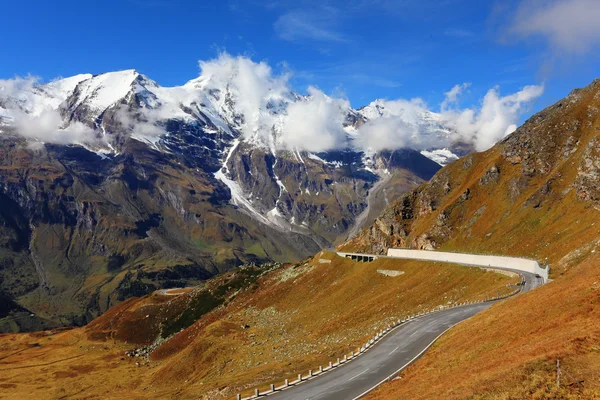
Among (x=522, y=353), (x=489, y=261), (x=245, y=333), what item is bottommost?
(x=245, y=333)

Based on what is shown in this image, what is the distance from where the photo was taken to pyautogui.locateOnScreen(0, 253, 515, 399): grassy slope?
2995 inches

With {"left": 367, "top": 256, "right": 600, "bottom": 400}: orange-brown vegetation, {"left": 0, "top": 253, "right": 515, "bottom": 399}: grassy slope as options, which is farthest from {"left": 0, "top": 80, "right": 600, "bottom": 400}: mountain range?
{"left": 0, "top": 253, "right": 515, "bottom": 399}: grassy slope

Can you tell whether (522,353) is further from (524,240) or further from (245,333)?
(245,333)

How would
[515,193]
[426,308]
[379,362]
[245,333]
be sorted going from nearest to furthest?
[379,362]
[426,308]
[245,333]
[515,193]

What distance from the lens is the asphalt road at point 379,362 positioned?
4097 centimetres

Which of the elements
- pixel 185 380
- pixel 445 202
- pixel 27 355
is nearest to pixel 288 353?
pixel 185 380

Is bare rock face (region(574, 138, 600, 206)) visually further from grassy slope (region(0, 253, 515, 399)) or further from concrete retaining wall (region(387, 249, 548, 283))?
grassy slope (region(0, 253, 515, 399))

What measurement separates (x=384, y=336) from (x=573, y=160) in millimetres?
91121

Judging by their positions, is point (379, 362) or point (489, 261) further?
point (489, 261)

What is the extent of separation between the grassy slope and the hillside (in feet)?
→ 63.0

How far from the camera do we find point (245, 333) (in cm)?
10500

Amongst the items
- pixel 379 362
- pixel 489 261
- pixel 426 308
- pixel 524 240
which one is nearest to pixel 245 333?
pixel 426 308

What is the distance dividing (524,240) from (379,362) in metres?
70.0

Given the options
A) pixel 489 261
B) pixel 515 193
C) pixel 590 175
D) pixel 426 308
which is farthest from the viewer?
pixel 515 193
